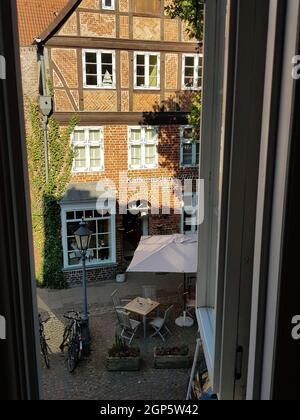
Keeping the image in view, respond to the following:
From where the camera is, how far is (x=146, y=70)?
680cm

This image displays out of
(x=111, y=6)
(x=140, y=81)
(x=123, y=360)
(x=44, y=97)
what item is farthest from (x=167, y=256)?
(x=111, y=6)

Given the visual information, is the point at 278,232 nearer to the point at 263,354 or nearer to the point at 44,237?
the point at 263,354

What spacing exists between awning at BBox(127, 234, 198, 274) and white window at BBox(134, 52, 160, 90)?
2590mm

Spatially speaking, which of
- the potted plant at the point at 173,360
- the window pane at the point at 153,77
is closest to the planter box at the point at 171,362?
the potted plant at the point at 173,360

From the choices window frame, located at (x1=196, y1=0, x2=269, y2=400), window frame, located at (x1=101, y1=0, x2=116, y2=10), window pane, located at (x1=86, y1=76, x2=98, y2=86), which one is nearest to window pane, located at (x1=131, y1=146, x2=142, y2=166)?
window pane, located at (x1=86, y1=76, x2=98, y2=86)

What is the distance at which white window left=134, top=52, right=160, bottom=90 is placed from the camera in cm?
674

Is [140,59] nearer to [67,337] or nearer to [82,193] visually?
[82,193]

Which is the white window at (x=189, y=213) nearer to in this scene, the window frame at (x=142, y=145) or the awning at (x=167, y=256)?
the window frame at (x=142, y=145)

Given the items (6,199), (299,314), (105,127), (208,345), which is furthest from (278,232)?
(105,127)

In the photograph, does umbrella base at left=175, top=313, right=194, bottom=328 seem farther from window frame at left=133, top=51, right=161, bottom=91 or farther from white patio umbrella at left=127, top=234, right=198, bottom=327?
window frame at left=133, top=51, right=161, bottom=91

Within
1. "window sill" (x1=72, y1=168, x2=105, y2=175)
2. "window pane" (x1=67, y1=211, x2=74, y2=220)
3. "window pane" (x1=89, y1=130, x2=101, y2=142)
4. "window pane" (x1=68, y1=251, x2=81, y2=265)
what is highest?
"window pane" (x1=89, y1=130, x2=101, y2=142)

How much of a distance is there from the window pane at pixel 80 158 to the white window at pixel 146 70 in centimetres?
132

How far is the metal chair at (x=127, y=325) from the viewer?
5.17 metres

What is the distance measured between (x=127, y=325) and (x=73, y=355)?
0.87 meters
